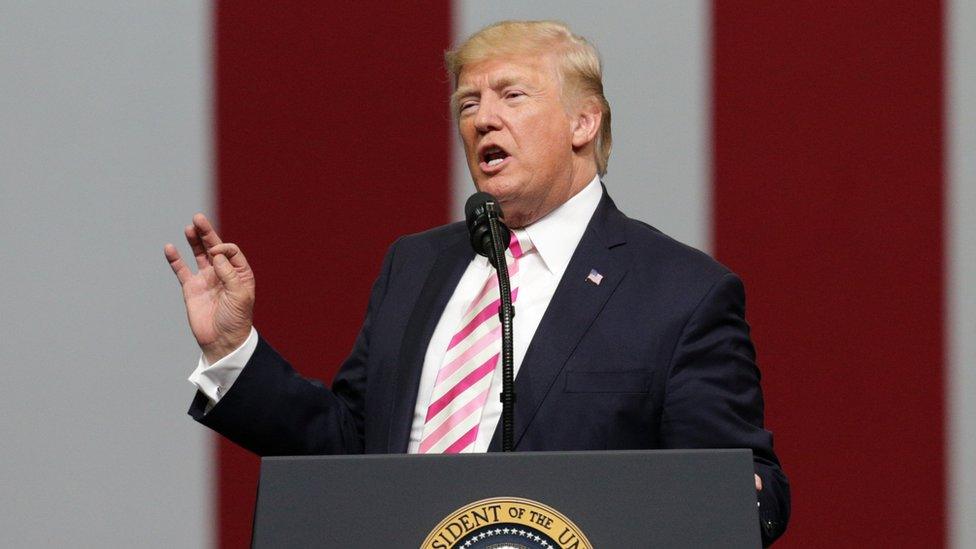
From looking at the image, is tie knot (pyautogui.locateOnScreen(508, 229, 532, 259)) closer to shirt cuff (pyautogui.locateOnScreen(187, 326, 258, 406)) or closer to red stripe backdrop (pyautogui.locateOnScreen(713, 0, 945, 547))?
shirt cuff (pyautogui.locateOnScreen(187, 326, 258, 406))

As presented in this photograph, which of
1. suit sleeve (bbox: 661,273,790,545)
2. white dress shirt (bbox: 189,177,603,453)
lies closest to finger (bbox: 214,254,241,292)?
white dress shirt (bbox: 189,177,603,453)

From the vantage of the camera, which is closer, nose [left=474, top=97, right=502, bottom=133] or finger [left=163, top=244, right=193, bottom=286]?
finger [left=163, top=244, right=193, bottom=286]

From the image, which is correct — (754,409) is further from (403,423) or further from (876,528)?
(876,528)

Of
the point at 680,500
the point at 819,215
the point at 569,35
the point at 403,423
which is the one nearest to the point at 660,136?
the point at 819,215

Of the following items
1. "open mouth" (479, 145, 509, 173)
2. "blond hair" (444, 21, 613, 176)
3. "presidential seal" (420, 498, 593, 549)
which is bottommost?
"presidential seal" (420, 498, 593, 549)

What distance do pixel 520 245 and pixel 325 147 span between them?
2.24 ft

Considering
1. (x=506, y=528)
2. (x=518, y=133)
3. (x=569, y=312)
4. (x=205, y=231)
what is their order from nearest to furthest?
1. (x=506, y=528)
2. (x=205, y=231)
3. (x=569, y=312)
4. (x=518, y=133)

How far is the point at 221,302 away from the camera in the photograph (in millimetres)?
1556

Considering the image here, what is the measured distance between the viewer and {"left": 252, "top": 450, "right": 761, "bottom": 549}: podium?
1.07m

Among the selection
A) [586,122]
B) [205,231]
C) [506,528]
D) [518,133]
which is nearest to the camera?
[506,528]

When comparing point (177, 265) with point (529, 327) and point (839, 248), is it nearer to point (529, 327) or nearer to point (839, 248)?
point (529, 327)

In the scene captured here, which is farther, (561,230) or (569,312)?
(561,230)

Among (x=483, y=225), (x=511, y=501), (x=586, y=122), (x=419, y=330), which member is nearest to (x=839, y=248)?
(x=586, y=122)

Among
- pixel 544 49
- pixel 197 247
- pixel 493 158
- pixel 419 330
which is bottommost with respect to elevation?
pixel 419 330
